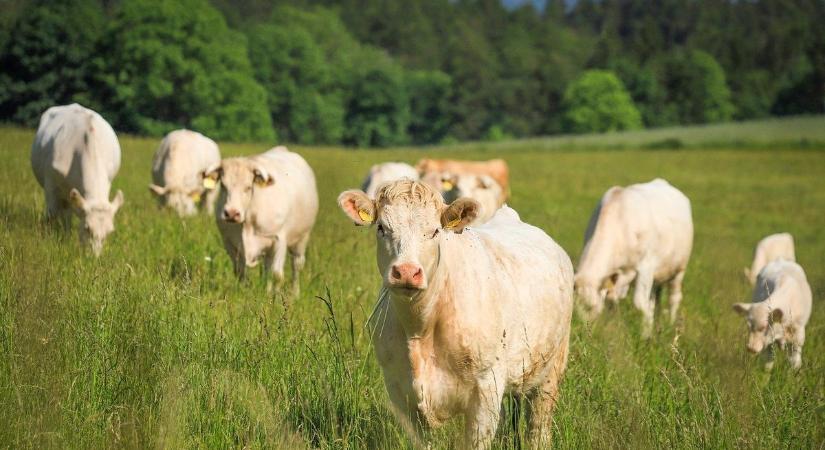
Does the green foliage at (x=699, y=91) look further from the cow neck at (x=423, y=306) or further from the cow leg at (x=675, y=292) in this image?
the cow neck at (x=423, y=306)

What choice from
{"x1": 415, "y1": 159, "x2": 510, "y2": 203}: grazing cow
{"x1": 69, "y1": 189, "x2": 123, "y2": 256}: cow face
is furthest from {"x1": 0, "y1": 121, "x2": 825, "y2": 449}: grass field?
{"x1": 415, "y1": 159, "x2": 510, "y2": 203}: grazing cow

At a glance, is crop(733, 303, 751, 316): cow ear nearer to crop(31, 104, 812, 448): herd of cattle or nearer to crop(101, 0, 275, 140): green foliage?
crop(31, 104, 812, 448): herd of cattle

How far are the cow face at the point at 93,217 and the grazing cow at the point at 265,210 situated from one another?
1235mm

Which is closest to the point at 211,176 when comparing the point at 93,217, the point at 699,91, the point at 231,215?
the point at 231,215

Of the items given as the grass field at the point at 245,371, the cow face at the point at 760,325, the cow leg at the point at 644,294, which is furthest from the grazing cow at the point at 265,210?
the cow face at the point at 760,325

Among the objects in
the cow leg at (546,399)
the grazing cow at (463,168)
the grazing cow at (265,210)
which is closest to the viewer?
the cow leg at (546,399)

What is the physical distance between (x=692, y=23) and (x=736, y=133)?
99030mm

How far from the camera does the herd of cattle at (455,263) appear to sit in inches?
200

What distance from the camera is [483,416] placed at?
5145 mm

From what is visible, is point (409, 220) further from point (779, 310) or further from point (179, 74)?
point (179, 74)

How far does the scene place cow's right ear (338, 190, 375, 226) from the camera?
200 inches

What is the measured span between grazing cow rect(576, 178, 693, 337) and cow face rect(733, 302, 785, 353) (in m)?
1.03

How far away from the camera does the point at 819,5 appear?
168 meters

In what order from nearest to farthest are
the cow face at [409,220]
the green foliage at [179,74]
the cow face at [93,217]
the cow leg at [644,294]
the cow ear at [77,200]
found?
the cow face at [409,220] → the cow face at [93,217] → the cow ear at [77,200] → the cow leg at [644,294] → the green foliage at [179,74]
